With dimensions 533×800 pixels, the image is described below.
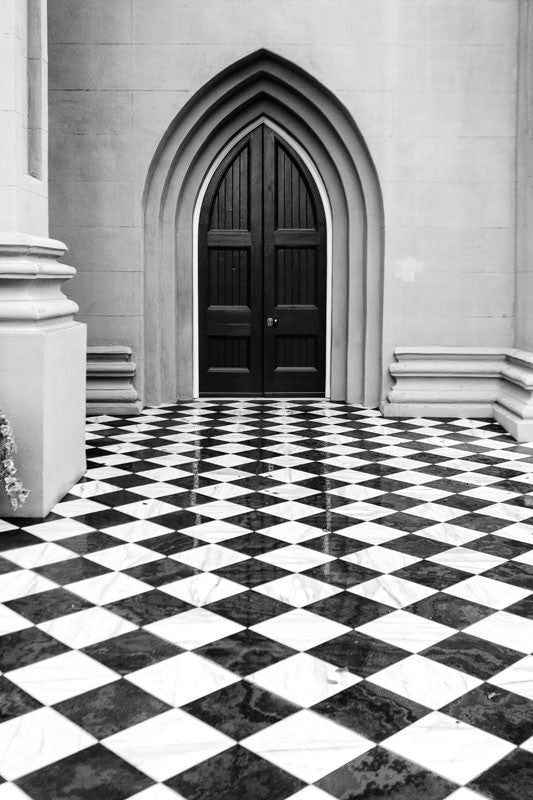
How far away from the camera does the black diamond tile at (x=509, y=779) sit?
242 cm

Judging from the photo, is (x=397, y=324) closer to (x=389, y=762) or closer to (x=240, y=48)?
(x=240, y=48)

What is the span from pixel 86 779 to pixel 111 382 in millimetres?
6561

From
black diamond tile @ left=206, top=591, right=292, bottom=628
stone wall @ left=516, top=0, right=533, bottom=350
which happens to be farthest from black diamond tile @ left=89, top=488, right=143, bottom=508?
stone wall @ left=516, top=0, right=533, bottom=350

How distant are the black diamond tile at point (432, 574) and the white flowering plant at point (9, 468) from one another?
1914 mm

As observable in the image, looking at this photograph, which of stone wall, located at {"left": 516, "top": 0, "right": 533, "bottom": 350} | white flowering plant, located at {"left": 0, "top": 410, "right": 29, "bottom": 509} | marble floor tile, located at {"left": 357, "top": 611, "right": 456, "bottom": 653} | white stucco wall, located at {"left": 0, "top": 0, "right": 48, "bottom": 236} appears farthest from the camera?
stone wall, located at {"left": 516, "top": 0, "right": 533, "bottom": 350}

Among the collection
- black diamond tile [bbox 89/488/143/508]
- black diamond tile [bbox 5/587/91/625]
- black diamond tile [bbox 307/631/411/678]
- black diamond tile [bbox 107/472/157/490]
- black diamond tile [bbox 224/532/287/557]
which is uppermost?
black diamond tile [bbox 107/472/157/490]

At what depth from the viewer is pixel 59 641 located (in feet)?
11.2

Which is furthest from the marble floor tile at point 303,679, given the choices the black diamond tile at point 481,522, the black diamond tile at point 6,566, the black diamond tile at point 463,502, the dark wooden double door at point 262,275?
the dark wooden double door at point 262,275

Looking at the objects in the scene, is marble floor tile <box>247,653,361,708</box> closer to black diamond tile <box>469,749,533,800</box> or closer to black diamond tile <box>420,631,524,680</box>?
black diamond tile <box>420,631,524,680</box>

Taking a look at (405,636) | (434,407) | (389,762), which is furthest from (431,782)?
(434,407)

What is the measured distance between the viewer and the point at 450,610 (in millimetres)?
3758

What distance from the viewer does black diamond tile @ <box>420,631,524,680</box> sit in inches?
126

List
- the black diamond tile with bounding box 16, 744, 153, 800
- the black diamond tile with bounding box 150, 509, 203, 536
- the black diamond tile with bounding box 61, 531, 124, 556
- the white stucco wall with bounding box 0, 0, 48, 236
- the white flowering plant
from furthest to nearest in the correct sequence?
the white stucco wall with bounding box 0, 0, 48, 236 < the black diamond tile with bounding box 150, 509, 203, 536 < the white flowering plant < the black diamond tile with bounding box 61, 531, 124, 556 < the black diamond tile with bounding box 16, 744, 153, 800

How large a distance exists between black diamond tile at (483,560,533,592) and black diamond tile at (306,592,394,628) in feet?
2.17
